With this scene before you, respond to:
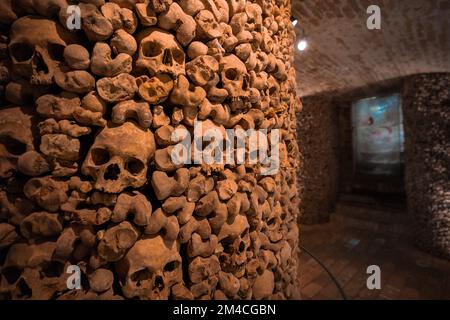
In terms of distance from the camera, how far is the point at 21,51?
0.84m

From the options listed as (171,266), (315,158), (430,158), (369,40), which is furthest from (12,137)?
(315,158)

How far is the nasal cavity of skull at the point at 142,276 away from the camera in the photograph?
921 millimetres

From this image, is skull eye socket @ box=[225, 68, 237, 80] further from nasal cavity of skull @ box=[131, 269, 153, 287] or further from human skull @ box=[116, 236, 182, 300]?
nasal cavity of skull @ box=[131, 269, 153, 287]

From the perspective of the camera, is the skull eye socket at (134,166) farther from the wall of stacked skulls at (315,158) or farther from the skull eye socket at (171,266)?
the wall of stacked skulls at (315,158)

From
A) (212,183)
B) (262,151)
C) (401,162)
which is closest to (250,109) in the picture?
(262,151)

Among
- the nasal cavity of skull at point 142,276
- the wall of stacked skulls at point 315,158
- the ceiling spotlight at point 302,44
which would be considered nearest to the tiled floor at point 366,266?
the wall of stacked skulls at point 315,158

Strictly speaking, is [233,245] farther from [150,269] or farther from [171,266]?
[150,269]

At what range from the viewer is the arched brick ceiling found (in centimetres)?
249

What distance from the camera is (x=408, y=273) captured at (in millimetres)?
3896

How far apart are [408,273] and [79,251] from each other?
16.2 feet

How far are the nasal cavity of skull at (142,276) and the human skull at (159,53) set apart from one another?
79 cm

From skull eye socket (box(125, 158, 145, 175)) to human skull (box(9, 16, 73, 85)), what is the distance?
39cm

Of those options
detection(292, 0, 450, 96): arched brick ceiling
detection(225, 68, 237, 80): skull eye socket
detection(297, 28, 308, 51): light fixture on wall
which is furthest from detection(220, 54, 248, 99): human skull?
detection(297, 28, 308, 51): light fixture on wall

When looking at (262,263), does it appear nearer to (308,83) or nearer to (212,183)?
(212,183)
